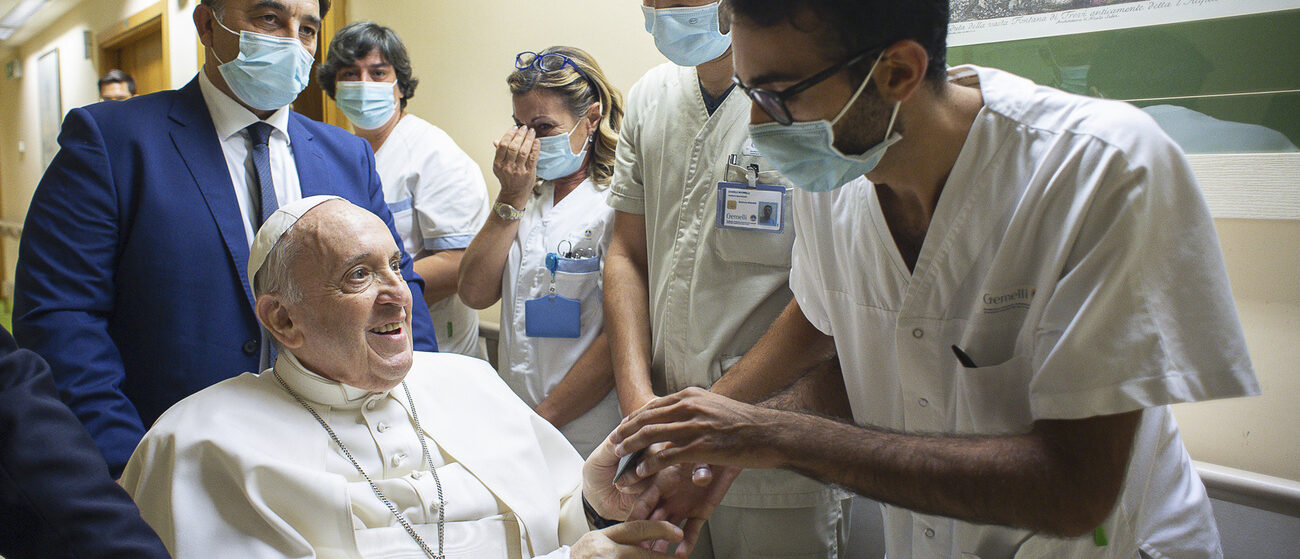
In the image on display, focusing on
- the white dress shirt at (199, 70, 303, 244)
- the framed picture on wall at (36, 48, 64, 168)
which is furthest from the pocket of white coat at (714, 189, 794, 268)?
the framed picture on wall at (36, 48, 64, 168)

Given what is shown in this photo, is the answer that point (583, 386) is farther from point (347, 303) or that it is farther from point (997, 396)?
point (997, 396)

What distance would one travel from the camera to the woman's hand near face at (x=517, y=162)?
2.40 meters

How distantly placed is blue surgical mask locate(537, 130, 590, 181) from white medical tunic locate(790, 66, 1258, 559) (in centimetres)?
108

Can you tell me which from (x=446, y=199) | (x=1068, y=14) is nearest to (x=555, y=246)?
(x=446, y=199)

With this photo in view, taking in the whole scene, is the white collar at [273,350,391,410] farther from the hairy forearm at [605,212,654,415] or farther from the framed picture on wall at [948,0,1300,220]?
the framed picture on wall at [948,0,1300,220]

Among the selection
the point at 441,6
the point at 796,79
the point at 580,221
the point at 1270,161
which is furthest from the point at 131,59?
the point at 1270,161

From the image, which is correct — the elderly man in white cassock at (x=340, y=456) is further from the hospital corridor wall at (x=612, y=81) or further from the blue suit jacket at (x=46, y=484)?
the hospital corridor wall at (x=612, y=81)

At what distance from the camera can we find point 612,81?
3070 millimetres

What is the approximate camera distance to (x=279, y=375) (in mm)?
1620

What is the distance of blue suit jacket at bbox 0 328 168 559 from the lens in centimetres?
82

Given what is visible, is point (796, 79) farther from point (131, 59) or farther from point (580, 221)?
point (131, 59)

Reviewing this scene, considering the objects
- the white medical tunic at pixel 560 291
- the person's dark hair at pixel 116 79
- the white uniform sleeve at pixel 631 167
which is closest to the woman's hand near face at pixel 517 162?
the white medical tunic at pixel 560 291

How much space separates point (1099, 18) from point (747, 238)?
0.97 meters

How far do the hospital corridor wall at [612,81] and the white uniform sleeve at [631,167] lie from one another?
88cm
